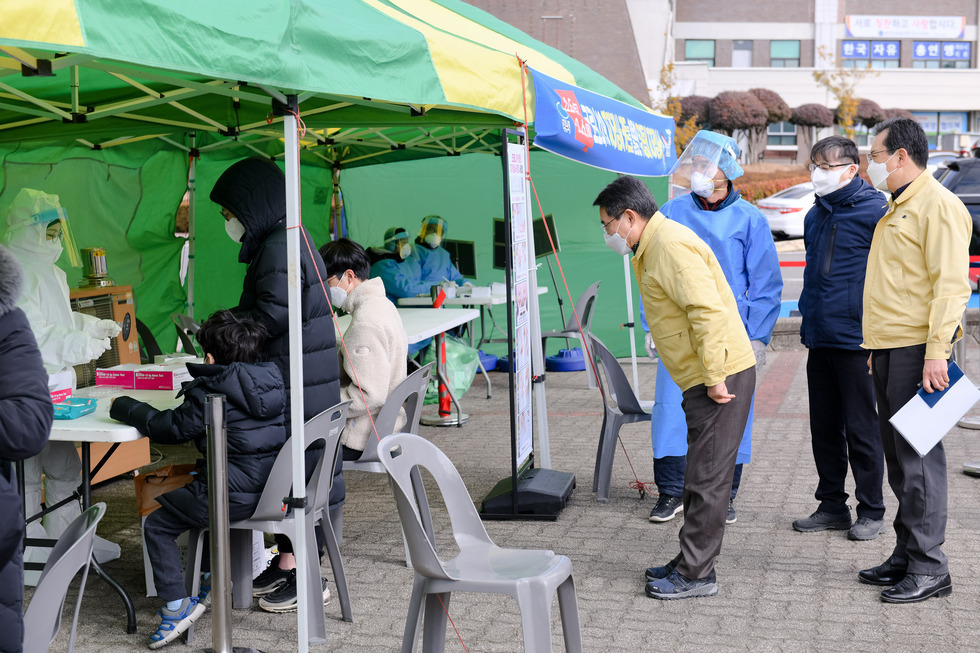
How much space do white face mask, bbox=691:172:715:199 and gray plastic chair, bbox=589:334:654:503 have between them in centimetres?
110

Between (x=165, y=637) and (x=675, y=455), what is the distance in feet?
8.90

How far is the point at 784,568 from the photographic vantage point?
4320 mm

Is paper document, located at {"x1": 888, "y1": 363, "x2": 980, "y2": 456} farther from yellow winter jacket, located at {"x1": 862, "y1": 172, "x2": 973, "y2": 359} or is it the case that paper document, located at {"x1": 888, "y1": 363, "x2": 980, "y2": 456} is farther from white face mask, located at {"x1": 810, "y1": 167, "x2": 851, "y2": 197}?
white face mask, located at {"x1": 810, "y1": 167, "x2": 851, "y2": 197}

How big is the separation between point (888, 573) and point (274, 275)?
2.79m

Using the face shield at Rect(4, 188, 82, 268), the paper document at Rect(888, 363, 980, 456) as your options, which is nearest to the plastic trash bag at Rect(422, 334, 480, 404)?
the face shield at Rect(4, 188, 82, 268)

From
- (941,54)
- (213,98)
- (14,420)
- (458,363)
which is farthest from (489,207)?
(941,54)

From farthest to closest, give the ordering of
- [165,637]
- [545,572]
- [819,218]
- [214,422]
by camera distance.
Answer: [819,218] < [165,637] < [214,422] < [545,572]

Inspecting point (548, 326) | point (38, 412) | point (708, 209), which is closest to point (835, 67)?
point (548, 326)

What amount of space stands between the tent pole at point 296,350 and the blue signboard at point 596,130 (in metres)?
1.85

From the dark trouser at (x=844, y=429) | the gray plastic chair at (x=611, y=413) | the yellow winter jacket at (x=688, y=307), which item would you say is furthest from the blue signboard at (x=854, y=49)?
the yellow winter jacket at (x=688, y=307)

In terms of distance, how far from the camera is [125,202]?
772 cm

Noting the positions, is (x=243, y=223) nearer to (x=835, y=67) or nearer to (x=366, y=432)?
(x=366, y=432)

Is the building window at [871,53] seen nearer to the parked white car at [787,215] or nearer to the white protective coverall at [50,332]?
the parked white car at [787,215]

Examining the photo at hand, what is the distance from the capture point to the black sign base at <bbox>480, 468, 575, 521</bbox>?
515 centimetres
